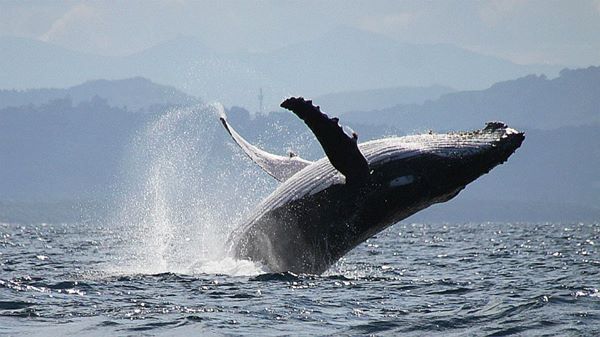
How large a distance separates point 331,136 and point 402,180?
120 cm

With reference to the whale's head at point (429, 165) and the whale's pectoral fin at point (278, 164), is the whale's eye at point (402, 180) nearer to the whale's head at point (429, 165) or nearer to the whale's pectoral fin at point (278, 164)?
the whale's head at point (429, 165)

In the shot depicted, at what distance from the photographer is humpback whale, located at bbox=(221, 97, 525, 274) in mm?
10266

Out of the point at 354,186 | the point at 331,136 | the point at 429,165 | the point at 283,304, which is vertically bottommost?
the point at 283,304

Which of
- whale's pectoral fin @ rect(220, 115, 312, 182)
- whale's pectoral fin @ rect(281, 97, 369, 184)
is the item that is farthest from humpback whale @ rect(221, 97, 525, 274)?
whale's pectoral fin @ rect(220, 115, 312, 182)

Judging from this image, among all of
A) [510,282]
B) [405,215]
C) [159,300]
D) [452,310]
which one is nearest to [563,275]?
[510,282]

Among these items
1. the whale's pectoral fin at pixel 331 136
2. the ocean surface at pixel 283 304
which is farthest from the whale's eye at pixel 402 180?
the ocean surface at pixel 283 304

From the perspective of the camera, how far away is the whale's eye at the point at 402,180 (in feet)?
35.0


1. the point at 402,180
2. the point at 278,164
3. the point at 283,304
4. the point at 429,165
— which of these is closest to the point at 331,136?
the point at 402,180

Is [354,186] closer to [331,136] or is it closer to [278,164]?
[331,136]

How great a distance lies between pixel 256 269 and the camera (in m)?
12.0

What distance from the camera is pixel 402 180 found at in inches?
420

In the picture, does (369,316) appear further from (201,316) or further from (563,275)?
(563,275)

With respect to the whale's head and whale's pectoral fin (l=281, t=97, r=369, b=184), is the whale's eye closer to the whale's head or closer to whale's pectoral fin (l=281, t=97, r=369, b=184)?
the whale's head

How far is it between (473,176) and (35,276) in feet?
21.2
